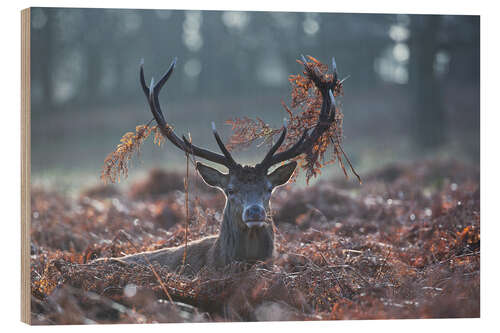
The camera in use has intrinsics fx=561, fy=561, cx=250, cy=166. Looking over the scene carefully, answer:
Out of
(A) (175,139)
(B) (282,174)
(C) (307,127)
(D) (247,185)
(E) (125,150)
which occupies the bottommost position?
(D) (247,185)

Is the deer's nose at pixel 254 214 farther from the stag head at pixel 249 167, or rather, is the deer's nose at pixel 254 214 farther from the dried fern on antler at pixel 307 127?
the dried fern on antler at pixel 307 127

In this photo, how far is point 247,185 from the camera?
5.67 meters

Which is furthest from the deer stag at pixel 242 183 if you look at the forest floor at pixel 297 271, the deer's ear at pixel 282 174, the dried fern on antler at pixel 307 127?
the forest floor at pixel 297 271

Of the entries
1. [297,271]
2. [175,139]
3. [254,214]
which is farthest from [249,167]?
[297,271]

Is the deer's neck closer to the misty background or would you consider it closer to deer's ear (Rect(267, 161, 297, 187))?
deer's ear (Rect(267, 161, 297, 187))

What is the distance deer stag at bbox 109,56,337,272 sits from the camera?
5.66 meters

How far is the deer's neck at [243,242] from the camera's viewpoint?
566cm

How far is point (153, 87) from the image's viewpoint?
580cm

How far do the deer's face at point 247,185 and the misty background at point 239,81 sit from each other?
116 inches

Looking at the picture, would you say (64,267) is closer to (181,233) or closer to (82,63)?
(181,233)

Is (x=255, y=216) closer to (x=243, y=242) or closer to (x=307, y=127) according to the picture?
(x=243, y=242)

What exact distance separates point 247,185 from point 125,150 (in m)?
1.34

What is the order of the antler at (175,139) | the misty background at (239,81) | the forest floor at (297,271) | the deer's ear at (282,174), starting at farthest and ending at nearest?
the misty background at (239,81) → the deer's ear at (282,174) → the antler at (175,139) → the forest floor at (297,271)
